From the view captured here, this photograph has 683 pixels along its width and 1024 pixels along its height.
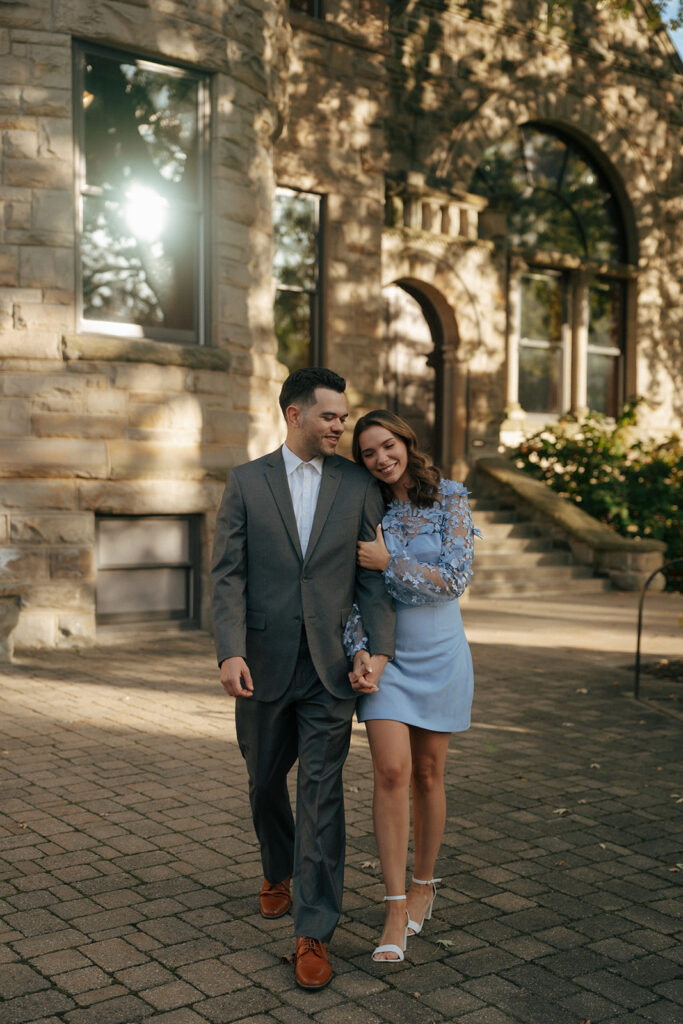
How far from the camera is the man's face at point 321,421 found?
3.83 m

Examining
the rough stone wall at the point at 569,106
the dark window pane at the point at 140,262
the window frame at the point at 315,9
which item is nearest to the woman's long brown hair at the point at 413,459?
the dark window pane at the point at 140,262

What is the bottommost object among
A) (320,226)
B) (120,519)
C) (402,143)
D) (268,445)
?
(120,519)

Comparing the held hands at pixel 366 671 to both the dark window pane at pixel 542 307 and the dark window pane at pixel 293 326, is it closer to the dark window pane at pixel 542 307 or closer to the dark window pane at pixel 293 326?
the dark window pane at pixel 293 326

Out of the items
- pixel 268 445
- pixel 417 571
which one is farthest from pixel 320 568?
pixel 268 445

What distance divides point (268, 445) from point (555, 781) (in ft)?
18.9

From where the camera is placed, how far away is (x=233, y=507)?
388cm

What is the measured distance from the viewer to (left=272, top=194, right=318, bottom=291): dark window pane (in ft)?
45.3

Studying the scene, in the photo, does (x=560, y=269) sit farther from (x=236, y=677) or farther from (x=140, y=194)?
(x=236, y=677)

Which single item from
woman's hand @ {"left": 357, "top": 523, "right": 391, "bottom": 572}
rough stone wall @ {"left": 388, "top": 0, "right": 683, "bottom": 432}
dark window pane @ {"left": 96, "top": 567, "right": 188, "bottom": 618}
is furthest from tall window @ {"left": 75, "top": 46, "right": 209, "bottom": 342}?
woman's hand @ {"left": 357, "top": 523, "right": 391, "bottom": 572}

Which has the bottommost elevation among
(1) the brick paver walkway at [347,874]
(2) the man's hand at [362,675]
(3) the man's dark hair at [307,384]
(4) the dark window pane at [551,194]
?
(1) the brick paver walkway at [347,874]

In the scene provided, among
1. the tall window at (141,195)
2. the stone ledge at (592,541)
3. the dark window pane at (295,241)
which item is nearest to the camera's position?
the tall window at (141,195)

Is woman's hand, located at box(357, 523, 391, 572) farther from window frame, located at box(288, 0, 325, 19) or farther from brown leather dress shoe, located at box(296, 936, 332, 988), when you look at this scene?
window frame, located at box(288, 0, 325, 19)

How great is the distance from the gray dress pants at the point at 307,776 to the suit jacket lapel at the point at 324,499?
38 centimetres

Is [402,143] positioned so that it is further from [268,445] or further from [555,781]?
[555,781]
